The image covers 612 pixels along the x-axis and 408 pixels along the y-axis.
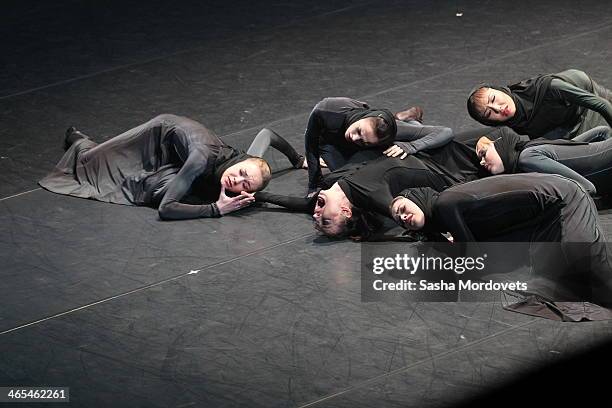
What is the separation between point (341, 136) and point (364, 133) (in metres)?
0.30

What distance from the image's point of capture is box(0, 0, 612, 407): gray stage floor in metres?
4.78

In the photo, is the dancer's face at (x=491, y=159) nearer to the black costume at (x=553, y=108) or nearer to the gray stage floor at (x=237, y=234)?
the black costume at (x=553, y=108)

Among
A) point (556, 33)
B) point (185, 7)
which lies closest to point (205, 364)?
point (556, 33)

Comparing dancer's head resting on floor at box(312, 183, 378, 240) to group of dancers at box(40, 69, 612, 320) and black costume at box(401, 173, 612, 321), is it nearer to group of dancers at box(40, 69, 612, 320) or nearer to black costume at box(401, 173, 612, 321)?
group of dancers at box(40, 69, 612, 320)

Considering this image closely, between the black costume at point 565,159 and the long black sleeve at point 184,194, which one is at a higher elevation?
the black costume at point 565,159

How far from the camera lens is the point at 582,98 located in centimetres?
586

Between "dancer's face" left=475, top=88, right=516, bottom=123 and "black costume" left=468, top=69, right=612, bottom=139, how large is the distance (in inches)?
1.5

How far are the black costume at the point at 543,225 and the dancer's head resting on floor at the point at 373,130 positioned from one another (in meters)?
0.56

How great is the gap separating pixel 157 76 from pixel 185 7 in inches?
47.8

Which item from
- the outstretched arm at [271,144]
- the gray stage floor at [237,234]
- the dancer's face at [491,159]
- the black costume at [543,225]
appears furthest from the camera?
the outstretched arm at [271,144]

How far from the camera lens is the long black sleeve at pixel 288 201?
19.6 ft

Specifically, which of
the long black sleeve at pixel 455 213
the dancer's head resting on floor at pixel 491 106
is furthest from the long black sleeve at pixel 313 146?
the long black sleeve at pixel 455 213

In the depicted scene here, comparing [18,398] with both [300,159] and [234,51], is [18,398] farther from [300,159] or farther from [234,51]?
[234,51]

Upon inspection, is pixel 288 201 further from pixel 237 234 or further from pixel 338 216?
pixel 338 216
